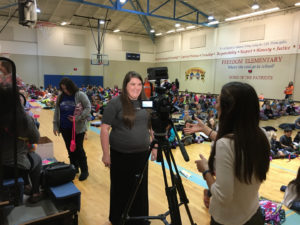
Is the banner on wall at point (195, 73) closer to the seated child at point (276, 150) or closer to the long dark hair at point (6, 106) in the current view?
the seated child at point (276, 150)

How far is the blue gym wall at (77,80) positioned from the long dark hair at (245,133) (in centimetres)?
2005

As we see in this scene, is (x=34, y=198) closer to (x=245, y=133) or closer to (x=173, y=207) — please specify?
(x=173, y=207)

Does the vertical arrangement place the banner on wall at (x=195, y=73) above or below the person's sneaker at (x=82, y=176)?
above

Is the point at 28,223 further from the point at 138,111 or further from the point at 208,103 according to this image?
the point at 208,103

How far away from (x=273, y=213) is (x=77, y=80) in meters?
20.1

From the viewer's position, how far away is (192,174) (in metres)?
4.05

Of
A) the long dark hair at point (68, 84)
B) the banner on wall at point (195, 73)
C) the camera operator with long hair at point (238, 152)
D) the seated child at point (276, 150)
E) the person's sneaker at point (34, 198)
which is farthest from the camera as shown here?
the banner on wall at point (195, 73)

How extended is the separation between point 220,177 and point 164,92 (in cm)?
79

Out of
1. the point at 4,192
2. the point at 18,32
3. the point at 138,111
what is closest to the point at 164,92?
the point at 138,111

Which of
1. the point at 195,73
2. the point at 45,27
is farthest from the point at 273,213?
the point at 45,27

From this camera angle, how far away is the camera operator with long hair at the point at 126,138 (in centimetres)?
205

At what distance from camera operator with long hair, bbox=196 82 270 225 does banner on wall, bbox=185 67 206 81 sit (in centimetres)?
1878

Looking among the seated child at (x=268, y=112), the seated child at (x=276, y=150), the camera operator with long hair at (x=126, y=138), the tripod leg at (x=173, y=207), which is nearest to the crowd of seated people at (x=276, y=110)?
the seated child at (x=268, y=112)

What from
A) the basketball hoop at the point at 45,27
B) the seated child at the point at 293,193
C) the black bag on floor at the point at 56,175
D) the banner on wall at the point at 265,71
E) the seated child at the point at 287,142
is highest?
the basketball hoop at the point at 45,27
